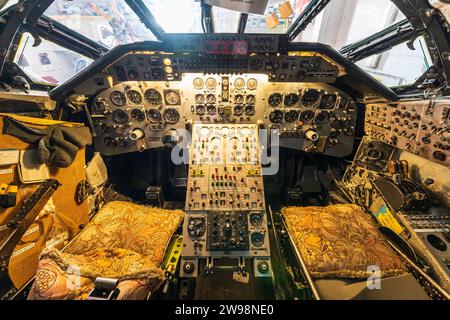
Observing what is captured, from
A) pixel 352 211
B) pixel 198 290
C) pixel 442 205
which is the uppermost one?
pixel 442 205

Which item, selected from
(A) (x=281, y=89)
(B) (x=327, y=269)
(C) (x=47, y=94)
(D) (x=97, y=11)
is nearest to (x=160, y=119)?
(C) (x=47, y=94)

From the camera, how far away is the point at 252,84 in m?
2.71

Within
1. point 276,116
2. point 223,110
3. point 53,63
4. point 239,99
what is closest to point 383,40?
point 276,116

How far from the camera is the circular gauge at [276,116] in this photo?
2891 mm

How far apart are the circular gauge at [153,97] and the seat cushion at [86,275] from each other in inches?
88.1

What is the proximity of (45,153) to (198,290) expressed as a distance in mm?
2037

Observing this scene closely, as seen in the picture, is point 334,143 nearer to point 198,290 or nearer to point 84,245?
point 198,290

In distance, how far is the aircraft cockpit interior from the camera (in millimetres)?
1489

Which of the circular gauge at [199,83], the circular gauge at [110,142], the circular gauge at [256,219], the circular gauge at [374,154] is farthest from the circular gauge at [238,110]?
the circular gauge at [110,142]

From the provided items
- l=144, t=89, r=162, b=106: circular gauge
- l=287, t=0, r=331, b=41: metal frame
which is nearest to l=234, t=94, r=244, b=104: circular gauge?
l=287, t=0, r=331, b=41: metal frame

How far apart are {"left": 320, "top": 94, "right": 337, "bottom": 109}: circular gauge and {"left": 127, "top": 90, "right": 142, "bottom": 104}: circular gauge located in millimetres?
2987

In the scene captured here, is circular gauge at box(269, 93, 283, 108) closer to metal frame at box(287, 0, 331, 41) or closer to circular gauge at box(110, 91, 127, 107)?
metal frame at box(287, 0, 331, 41)

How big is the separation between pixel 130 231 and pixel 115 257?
0.35 m

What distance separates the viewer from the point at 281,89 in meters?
2.72
